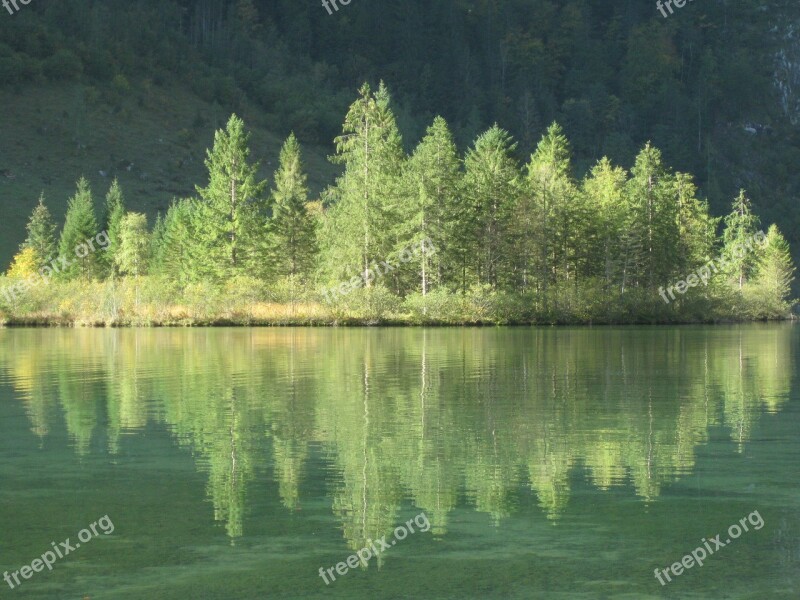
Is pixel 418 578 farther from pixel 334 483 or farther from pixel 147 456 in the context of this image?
pixel 147 456

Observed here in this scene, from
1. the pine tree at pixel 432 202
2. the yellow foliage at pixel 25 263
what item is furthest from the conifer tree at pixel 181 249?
the pine tree at pixel 432 202

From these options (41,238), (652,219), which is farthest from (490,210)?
(41,238)

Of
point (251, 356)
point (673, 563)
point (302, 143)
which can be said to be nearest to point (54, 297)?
point (251, 356)

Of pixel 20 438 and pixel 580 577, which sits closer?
pixel 580 577

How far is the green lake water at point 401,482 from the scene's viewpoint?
1122cm

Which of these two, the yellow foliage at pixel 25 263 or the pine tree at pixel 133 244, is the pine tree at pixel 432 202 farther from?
the yellow foliage at pixel 25 263

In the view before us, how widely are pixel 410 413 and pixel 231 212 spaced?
62940mm

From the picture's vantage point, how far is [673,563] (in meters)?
11.6

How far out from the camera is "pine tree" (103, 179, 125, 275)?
336 ft

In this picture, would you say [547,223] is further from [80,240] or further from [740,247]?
[80,240]

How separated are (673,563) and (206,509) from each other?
5493mm

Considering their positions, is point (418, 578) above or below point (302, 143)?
below

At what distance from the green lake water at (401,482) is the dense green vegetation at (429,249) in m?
43.2

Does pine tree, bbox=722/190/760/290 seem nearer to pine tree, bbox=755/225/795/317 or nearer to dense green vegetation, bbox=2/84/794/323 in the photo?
pine tree, bbox=755/225/795/317
